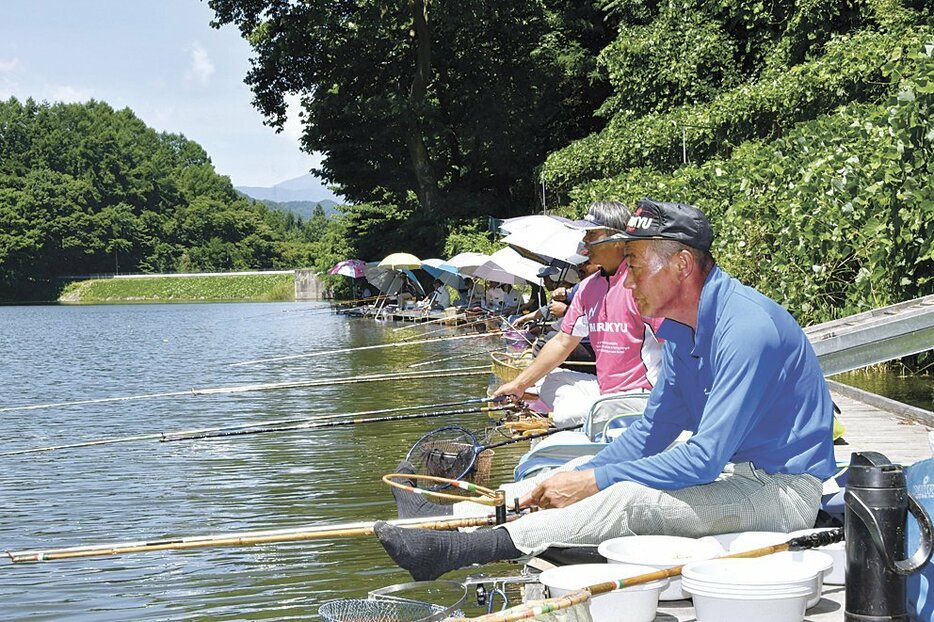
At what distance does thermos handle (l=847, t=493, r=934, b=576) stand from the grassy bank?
95082 mm

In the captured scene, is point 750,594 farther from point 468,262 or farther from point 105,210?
point 105,210

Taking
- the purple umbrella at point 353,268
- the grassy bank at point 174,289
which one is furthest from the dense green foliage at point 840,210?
the grassy bank at point 174,289

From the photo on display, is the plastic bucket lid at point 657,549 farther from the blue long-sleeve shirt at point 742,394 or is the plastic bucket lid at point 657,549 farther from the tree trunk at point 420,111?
the tree trunk at point 420,111

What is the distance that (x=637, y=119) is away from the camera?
114 feet

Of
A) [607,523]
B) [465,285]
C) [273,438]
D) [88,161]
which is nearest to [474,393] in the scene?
[273,438]

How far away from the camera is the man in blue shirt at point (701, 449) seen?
4.27 m

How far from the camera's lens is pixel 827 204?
14.9 m

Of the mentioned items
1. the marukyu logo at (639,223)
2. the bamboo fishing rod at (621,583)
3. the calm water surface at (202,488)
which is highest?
the marukyu logo at (639,223)

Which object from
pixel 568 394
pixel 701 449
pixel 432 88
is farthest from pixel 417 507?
pixel 432 88

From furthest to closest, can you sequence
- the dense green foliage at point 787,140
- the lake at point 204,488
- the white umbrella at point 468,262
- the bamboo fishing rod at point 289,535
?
the white umbrella at point 468,262 → the dense green foliage at point 787,140 → the lake at point 204,488 → the bamboo fishing rod at point 289,535

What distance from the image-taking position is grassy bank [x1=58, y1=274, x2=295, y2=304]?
10025 centimetres

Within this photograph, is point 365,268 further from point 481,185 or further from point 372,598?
point 372,598

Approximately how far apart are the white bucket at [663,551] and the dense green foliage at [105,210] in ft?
338

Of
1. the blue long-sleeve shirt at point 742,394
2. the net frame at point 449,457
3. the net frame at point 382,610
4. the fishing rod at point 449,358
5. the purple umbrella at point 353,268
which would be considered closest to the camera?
the blue long-sleeve shirt at point 742,394
